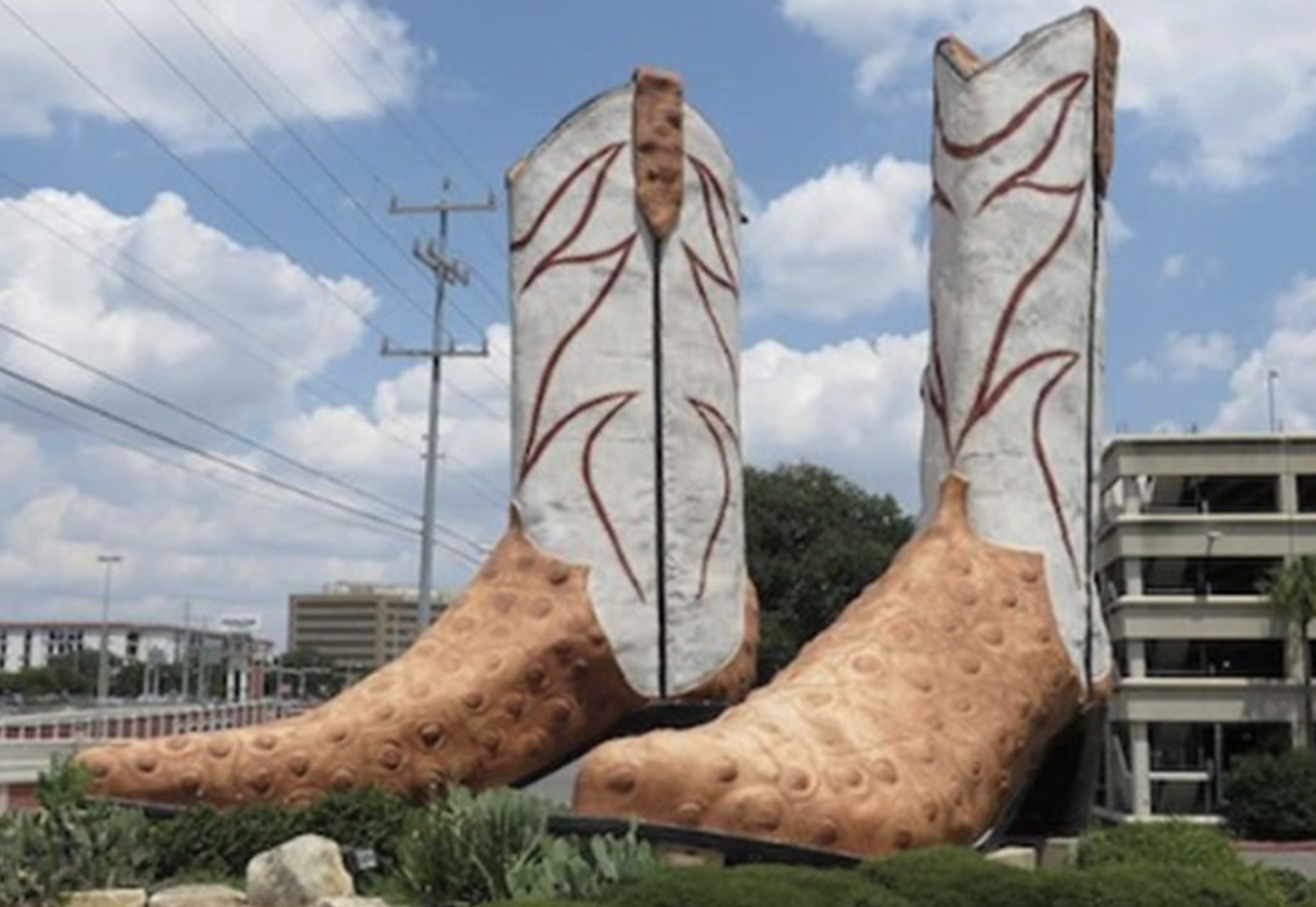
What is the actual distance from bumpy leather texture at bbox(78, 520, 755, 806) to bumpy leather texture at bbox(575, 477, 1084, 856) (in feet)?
4.21

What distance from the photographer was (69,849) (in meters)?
6.91

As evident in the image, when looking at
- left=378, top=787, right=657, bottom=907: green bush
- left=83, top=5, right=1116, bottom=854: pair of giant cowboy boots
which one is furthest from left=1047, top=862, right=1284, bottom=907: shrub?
left=378, top=787, right=657, bottom=907: green bush

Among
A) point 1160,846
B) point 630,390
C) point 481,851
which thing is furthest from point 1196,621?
point 481,851

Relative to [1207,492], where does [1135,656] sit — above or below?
below

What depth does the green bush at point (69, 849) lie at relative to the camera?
22.4ft

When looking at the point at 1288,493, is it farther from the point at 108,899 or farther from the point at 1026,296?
the point at 108,899

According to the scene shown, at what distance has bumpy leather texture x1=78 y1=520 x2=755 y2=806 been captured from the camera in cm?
754

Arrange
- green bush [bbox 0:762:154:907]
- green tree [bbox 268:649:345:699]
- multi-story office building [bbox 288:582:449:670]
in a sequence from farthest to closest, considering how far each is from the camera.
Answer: multi-story office building [bbox 288:582:449:670] → green tree [bbox 268:649:345:699] → green bush [bbox 0:762:154:907]

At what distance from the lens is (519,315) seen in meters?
8.70

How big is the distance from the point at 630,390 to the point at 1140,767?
76.8 feet

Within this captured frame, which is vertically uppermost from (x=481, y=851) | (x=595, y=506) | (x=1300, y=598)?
(x=1300, y=598)

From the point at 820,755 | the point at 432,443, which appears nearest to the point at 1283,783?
the point at 432,443

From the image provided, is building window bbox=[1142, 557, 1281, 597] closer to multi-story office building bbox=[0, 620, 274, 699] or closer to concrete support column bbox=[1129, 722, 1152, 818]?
concrete support column bbox=[1129, 722, 1152, 818]

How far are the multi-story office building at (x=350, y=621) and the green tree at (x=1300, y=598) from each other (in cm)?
7435
